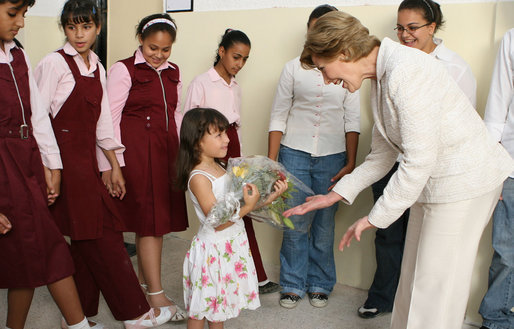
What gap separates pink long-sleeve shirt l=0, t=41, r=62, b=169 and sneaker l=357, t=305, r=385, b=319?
5.50 ft

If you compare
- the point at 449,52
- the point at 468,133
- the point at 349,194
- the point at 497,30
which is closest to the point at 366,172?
the point at 349,194

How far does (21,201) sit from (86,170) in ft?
1.19

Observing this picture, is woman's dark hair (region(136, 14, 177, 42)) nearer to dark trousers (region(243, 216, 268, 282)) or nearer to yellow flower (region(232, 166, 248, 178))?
yellow flower (region(232, 166, 248, 178))

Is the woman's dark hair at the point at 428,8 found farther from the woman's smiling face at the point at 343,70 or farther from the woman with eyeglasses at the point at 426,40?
the woman's smiling face at the point at 343,70

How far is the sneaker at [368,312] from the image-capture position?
8.63ft

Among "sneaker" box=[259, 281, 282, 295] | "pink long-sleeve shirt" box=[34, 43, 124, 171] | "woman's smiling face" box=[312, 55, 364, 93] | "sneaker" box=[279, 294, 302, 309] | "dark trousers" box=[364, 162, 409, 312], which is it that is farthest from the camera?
"sneaker" box=[259, 281, 282, 295]

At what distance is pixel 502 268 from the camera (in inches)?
91.2

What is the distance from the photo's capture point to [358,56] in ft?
5.18

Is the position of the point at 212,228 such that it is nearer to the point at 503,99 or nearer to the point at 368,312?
the point at 368,312

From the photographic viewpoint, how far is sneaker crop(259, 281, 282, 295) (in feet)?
9.43

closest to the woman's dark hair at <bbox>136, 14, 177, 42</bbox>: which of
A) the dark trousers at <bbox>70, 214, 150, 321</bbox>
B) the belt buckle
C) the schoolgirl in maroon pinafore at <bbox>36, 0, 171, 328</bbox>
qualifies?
the schoolgirl in maroon pinafore at <bbox>36, 0, 171, 328</bbox>

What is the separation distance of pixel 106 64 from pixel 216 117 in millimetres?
2275

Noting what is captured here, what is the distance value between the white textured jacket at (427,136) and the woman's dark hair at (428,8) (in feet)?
3.00

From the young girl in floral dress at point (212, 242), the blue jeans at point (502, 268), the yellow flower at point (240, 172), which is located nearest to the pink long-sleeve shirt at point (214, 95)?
the young girl in floral dress at point (212, 242)
